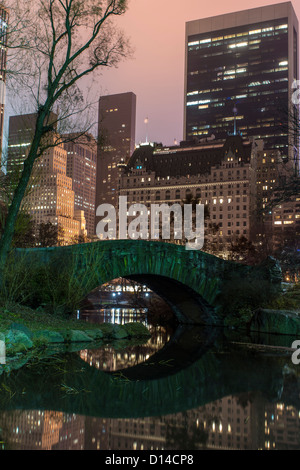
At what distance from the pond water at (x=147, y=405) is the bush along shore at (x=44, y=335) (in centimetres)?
82

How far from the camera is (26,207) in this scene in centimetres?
1652

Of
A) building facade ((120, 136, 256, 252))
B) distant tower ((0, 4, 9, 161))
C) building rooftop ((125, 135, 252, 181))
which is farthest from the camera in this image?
building rooftop ((125, 135, 252, 181))

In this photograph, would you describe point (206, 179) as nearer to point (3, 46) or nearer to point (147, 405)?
point (3, 46)

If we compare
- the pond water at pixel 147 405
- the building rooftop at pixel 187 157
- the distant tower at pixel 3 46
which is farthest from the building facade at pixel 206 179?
the pond water at pixel 147 405

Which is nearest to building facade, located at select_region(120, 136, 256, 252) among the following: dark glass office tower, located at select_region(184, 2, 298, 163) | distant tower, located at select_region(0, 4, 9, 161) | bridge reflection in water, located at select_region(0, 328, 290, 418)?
dark glass office tower, located at select_region(184, 2, 298, 163)

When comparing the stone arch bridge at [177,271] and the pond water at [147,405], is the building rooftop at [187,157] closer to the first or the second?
the stone arch bridge at [177,271]

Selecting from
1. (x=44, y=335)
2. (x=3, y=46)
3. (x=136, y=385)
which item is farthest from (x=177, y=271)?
(x=136, y=385)

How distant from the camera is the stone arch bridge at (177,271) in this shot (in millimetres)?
25266

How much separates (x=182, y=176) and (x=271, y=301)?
119728 millimetres

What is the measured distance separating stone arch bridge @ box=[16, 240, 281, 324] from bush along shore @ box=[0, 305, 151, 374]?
14.2 feet

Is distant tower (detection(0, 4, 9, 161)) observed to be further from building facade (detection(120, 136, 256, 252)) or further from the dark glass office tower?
the dark glass office tower

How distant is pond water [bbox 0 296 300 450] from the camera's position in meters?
5.20

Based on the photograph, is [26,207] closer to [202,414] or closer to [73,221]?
[202,414]

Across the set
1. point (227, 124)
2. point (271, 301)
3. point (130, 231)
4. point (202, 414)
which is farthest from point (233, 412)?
point (227, 124)
